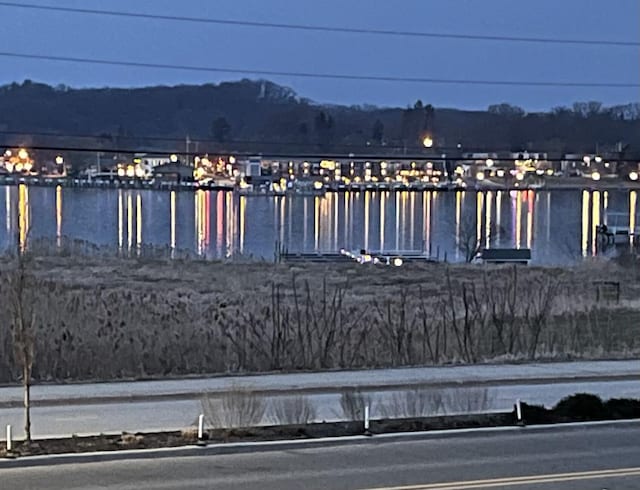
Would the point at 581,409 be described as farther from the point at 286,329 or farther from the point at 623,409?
the point at 286,329

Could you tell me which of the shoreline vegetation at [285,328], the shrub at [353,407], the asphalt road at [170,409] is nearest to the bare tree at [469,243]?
the shoreline vegetation at [285,328]

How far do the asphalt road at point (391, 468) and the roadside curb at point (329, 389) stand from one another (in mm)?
5999

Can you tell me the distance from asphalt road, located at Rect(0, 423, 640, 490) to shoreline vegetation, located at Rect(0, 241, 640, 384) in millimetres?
9833

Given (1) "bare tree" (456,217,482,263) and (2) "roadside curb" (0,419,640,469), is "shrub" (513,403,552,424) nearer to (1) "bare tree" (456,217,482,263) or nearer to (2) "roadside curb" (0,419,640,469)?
(2) "roadside curb" (0,419,640,469)

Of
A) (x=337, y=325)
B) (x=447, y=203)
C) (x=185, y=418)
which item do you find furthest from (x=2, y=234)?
(x=447, y=203)

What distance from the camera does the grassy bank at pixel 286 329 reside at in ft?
80.0

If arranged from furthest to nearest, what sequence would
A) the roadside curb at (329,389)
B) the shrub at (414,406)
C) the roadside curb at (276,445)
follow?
the roadside curb at (329,389) < the shrub at (414,406) < the roadside curb at (276,445)

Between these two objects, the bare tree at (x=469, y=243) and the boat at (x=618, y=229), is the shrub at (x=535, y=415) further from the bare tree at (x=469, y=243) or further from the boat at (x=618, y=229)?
the boat at (x=618, y=229)

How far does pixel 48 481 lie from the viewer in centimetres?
1126

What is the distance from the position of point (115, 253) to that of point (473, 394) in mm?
40042

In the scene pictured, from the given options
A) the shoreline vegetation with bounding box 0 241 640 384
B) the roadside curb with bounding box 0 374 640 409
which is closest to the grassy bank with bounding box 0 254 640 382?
the shoreline vegetation with bounding box 0 241 640 384

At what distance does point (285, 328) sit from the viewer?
1038 inches

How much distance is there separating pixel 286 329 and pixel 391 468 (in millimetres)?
14451

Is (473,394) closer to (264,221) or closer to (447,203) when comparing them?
(264,221)
